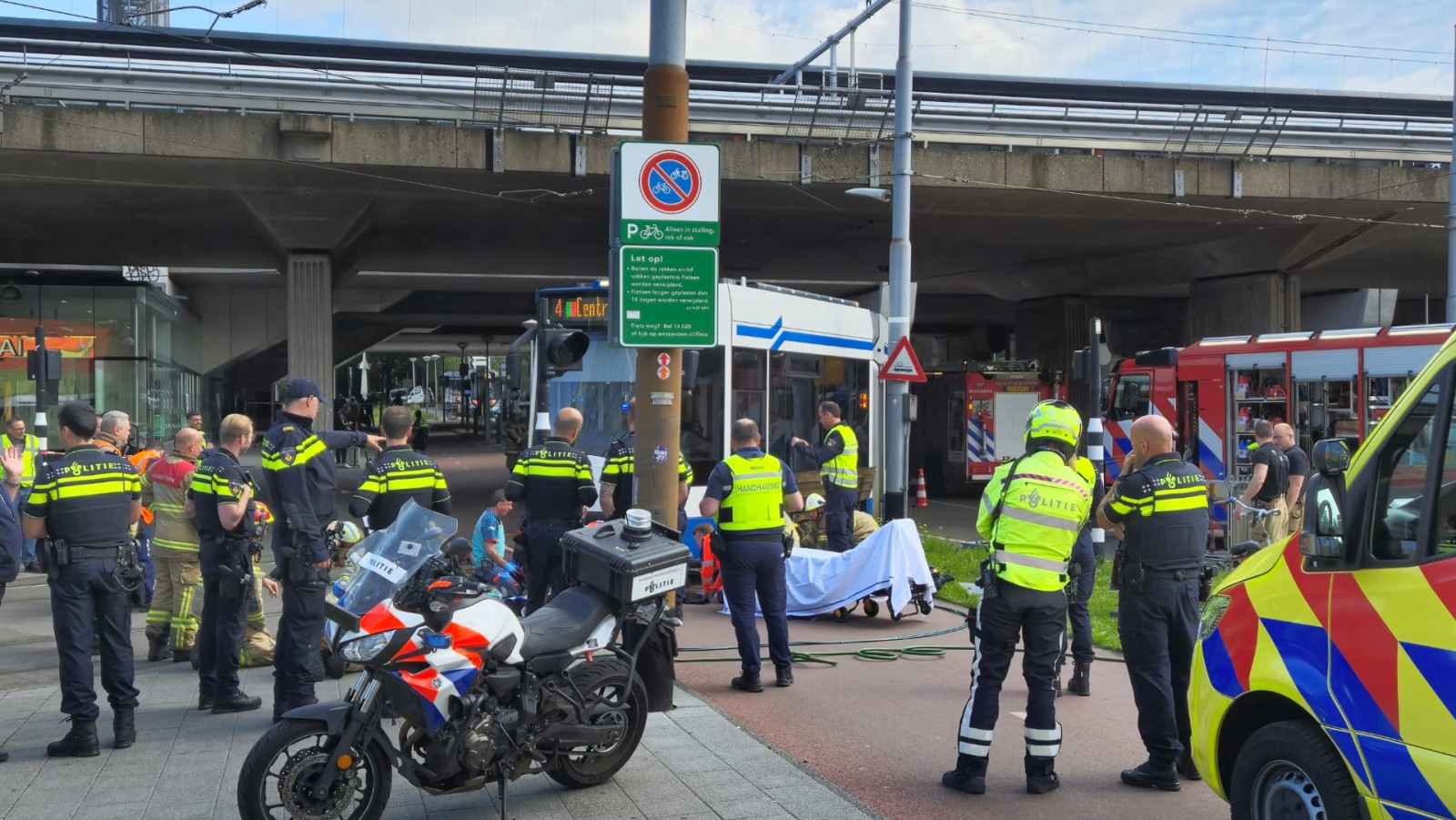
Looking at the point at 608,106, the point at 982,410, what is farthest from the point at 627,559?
the point at 982,410

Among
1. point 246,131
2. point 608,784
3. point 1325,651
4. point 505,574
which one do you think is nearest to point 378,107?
point 246,131

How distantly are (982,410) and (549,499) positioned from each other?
19.5m

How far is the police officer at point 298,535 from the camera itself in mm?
6672

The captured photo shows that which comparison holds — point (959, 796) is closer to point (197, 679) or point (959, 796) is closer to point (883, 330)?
point (197, 679)

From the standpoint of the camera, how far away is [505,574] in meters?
9.49

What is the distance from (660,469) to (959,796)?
8.23ft

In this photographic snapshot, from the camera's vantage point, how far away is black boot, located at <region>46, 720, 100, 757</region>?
6.36 metres

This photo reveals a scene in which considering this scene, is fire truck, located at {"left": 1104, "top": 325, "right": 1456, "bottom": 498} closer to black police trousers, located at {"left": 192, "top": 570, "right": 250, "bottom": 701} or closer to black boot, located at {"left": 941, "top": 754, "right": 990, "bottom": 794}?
black boot, located at {"left": 941, "top": 754, "right": 990, "bottom": 794}

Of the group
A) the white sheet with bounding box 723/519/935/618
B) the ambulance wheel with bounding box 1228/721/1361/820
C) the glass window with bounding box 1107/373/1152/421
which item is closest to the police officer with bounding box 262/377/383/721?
the white sheet with bounding box 723/519/935/618

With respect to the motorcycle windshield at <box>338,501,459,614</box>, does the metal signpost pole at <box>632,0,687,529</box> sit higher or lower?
higher

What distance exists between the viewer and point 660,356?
7211 millimetres

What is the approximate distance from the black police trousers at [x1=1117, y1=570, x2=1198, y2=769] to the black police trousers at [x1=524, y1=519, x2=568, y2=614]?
385cm

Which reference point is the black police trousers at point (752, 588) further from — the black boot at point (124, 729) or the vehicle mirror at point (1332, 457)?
the vehicle mirror at point (1332, 457)

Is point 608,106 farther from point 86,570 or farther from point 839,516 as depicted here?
point 86,570
